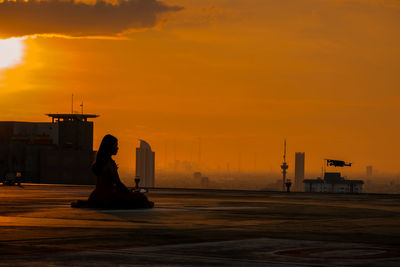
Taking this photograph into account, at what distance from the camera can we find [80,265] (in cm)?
1664

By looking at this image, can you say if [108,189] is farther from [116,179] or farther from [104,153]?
[104,153]

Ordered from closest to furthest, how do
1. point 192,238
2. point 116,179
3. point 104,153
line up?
1. point 192,238
2. point 116,179
3. point 104,153

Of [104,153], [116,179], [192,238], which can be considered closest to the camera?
[192,238]

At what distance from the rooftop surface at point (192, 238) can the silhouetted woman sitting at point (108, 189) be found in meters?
2.05

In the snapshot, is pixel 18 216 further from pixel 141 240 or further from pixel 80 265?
pixel 80 265

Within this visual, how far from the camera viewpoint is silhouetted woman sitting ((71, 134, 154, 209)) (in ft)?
122

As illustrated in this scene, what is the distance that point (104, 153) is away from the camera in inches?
1490

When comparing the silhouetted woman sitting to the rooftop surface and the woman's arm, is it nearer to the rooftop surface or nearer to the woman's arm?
the woman's arm

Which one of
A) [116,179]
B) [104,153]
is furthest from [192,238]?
[104,153]

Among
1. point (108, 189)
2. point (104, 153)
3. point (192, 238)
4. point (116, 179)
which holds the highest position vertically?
point (104, 153)

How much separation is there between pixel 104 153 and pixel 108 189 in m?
1.61

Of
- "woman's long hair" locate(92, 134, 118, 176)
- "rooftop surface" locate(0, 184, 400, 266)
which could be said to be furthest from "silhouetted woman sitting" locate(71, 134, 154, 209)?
"rooftop surface" locate(0, 184, 400, 266)

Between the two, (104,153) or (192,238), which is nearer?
(192,238)

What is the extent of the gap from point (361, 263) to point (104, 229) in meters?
9.73
